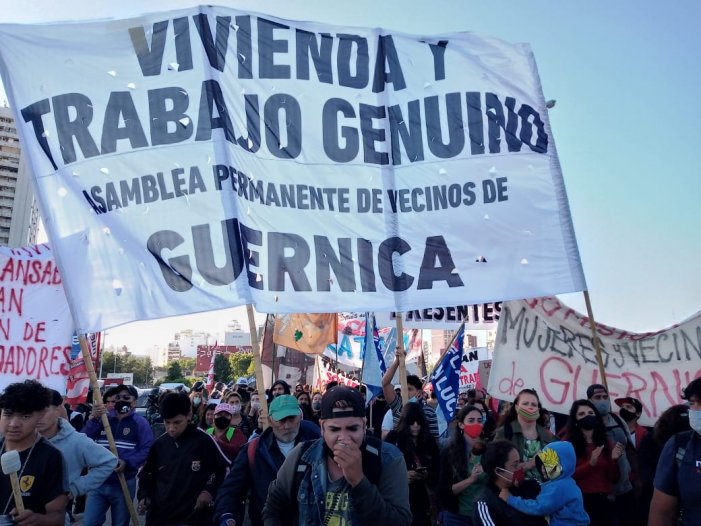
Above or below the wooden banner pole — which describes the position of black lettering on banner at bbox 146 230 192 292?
above

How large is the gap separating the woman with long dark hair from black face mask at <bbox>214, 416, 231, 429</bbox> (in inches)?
85.3

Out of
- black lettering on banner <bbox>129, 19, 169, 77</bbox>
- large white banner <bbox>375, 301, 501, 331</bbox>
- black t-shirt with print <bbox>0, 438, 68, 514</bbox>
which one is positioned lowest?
black t-shirt with print <bbox>0, 438, 68, 514</bbox>

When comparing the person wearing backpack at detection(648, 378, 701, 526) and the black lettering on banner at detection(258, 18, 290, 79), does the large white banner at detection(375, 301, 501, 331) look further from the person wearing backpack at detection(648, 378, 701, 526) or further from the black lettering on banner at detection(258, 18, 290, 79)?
the person wearing backpack at detection(648, 378, 701, 526)

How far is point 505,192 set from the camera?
6582mm

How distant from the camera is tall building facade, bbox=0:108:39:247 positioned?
128m

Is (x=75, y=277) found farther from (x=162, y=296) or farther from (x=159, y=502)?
Answer: (x=159, y=502)

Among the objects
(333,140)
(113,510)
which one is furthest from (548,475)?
(113,510)

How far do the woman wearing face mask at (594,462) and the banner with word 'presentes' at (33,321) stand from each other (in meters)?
4.89

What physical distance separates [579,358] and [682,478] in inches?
152

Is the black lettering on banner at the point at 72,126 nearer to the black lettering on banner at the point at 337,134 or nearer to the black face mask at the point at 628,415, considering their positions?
the black lettering on banner at the point at 337,134

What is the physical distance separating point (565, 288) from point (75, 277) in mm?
4649

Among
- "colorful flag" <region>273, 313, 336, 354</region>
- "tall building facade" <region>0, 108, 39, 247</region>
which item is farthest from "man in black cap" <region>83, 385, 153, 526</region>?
"tall building facade" <region>0, 108, 39, 247</region>

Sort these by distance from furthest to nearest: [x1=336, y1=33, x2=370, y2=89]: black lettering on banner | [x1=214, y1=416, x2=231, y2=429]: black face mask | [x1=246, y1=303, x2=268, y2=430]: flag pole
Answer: [x1=214, y1=416, x2=231, y2=429]: black face mask < [x1=336, y1=33, x2=370, y2=89]: black lettering on banner < [x1=246, y1=303, x2=268, y2=430]: flag pole

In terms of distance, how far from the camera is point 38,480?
3.47 m
